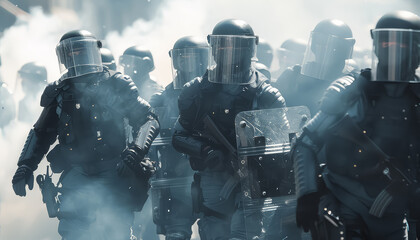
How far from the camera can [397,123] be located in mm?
3984

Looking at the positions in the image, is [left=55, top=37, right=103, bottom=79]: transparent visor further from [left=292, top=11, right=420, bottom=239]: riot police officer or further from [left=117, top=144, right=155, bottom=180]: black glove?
[left=292, top=11, right=420, bottom=239]: riot police officer

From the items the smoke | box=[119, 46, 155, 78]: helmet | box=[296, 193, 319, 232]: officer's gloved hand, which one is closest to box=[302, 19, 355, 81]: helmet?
box=[296, 193, 319, 232]: officer's gloved hand

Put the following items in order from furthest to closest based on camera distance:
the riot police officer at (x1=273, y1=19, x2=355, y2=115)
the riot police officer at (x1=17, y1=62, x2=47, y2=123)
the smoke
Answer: the smoke → the riot police officer at (x1=17, y1=62, x2=47, y2=123) → the riot police officer at (x1=273, y1=19, x2=355, y2=115)

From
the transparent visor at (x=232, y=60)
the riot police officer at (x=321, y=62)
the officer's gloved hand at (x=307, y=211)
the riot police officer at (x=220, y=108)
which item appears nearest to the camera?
the officer's gloved hand at (x=307, y=211)

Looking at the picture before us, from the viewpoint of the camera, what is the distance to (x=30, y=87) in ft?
41.1

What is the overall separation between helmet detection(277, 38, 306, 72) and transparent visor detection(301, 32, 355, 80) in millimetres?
4587

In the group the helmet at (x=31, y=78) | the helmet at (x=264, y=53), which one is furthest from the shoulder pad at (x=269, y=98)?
the helmet at (x=31, y=78)

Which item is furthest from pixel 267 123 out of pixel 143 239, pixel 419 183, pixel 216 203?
pixel 143 239

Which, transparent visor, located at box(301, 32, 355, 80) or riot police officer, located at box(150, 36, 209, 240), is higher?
transparent visor, located at box(301, 32, 355, 80)

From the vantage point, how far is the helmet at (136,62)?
33.8ft

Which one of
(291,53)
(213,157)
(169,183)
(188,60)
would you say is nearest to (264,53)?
(291,53)

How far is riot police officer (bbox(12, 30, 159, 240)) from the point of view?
19.5ft

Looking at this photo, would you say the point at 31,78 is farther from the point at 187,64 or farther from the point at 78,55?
the point at 78,55

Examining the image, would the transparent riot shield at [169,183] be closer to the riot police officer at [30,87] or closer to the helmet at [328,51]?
the helmet at [328,51]
